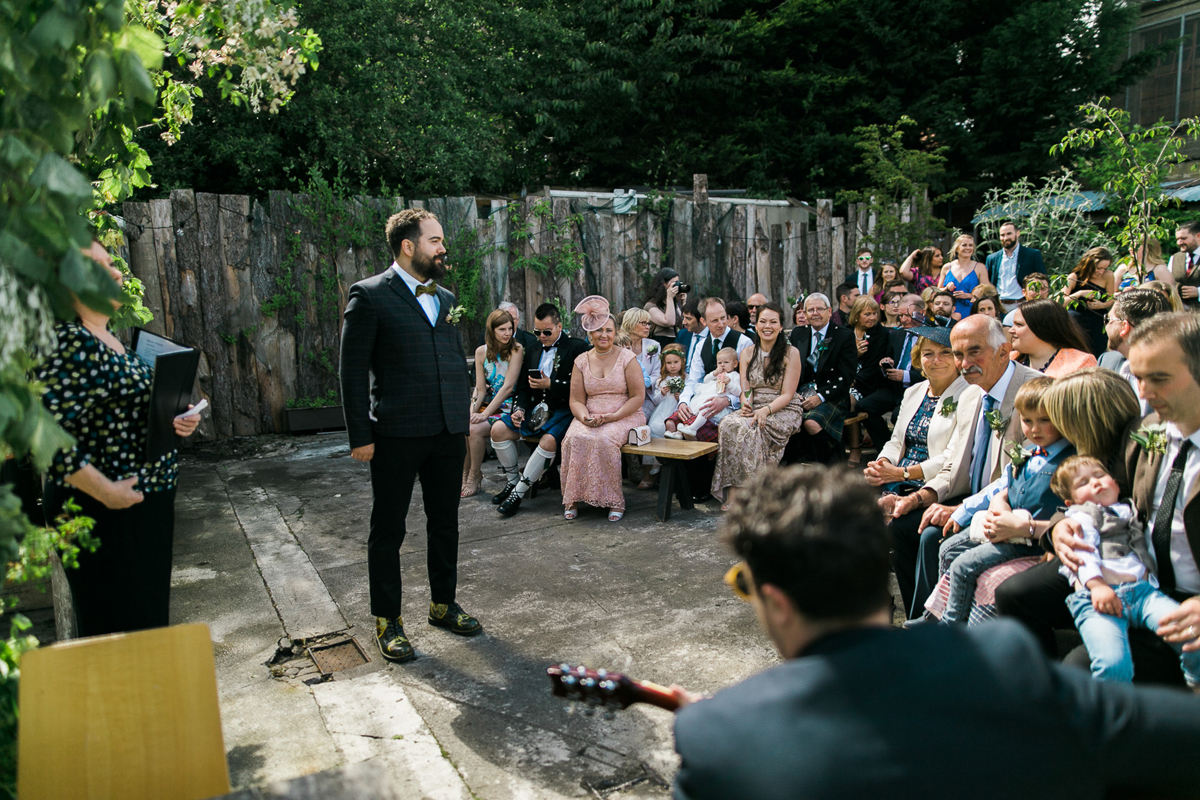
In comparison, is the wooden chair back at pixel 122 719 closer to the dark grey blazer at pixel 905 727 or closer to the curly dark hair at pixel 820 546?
the dark grey blazer at pixel 905 727

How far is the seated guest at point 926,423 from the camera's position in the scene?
4.23 m

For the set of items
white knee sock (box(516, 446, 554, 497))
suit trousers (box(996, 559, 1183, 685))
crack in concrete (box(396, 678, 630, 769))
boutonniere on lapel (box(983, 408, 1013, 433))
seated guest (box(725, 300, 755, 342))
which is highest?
seated guest (box(725, 300, 755, 342))

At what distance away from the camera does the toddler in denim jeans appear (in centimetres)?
261

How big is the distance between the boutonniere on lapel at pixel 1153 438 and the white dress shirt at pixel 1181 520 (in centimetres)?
3

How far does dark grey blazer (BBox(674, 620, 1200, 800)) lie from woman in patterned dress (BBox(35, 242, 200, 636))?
210 centimetres

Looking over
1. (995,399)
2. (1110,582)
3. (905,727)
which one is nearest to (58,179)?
(905,727)

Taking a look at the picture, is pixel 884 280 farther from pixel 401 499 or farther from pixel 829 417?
pixel 401 499

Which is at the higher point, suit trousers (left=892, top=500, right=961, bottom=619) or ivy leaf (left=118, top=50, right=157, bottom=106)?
A: ivy leaf (left=118, top=50, right=157, bottom=106)

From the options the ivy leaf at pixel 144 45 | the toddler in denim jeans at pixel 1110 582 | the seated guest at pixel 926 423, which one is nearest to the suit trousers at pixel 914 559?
the seated guest at pixel 926 423

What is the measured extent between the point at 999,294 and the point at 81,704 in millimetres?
8680

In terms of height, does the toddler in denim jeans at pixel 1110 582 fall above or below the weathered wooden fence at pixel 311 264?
below

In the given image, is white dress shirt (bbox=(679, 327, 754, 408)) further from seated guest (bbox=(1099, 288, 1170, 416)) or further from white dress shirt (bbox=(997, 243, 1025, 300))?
white dress shirt (bbox=(997, 243, 1025, 300))

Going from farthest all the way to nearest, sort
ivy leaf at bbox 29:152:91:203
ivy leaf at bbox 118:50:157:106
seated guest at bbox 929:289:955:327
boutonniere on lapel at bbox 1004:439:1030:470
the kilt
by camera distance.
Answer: seated guest at bbox 929:289:955:327, the kilt, boutonniere on lapel at bbox 1004:439:1030:470, ivy leaf at bbox 118:50:157:106, ivy leaf at bbox 29:152:91:203

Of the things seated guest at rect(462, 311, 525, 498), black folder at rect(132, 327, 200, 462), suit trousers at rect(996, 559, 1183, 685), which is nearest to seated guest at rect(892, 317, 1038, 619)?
suit trousers at rect(996, 559, 1183, 685)
